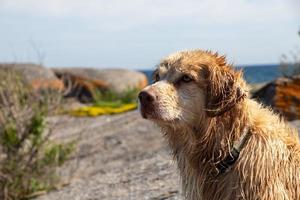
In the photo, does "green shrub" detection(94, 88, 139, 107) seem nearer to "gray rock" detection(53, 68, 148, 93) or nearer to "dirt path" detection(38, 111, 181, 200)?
"gray rock" detection(53, 68, 148, 93)

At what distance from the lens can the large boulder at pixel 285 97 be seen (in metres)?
14.4

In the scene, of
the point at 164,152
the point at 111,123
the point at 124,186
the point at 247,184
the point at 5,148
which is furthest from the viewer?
the point at 111,123

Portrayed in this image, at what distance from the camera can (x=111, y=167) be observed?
15.0m

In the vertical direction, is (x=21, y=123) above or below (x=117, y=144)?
above

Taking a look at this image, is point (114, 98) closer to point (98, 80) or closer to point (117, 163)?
point (98, 80)

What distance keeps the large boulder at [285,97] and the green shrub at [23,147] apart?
470 cm

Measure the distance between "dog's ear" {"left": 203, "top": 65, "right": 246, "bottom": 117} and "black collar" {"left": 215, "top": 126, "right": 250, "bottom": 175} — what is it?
29cm

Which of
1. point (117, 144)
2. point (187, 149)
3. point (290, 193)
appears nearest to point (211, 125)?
point (187, 149)

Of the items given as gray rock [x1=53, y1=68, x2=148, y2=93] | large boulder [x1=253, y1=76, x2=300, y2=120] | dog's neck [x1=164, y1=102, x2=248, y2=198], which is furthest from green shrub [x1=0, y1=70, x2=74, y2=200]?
gray rock [x1=53, y1=68, x2=148, y2=93]

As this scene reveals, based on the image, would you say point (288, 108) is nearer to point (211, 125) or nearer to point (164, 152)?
Answer: point (164, 152)

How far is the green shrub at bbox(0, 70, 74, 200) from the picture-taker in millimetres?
12844

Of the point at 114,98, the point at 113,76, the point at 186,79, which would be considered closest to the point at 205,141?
the point at 186,79

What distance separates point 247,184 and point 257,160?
23 cm

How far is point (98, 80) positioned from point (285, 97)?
1757 cm
